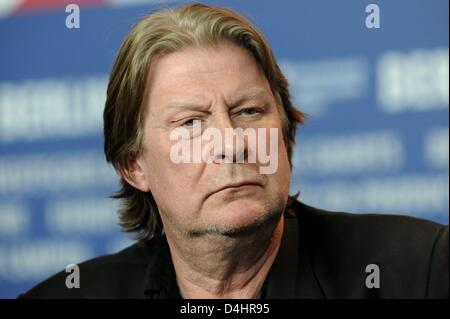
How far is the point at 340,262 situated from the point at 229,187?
364mm

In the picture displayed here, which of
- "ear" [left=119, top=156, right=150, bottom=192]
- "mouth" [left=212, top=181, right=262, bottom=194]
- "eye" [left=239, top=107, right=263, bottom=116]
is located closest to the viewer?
"mouth" [left=212, top=181, right=262, bottom=194]

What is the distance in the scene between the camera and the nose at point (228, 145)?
1.73 m

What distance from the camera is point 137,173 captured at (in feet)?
6.71

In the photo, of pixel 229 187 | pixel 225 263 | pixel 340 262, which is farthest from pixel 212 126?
pixel 340 262

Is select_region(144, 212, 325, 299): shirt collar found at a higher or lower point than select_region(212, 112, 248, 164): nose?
lower

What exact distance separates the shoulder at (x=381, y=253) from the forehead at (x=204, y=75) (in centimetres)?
39

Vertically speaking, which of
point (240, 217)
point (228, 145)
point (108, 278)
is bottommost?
point (108, 278)

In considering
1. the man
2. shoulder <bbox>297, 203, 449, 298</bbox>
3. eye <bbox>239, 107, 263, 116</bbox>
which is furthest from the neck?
eye <bbox>239, 107, 263, 116</bbox>

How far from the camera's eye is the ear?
202cm

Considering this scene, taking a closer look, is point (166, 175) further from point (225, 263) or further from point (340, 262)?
point (340, 262)

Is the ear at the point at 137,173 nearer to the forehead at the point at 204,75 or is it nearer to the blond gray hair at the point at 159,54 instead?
the blond gray hair at the point at 159,54

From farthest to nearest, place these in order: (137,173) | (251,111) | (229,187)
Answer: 1. (137,173)
2. (251,111)
3. (229,187)

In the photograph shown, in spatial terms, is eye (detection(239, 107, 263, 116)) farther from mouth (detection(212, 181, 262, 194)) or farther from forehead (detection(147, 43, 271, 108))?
mouth (detection(212, 181, 262, 194))

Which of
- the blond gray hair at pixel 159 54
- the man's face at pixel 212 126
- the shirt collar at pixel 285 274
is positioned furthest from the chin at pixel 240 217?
the blond gray hair at pixel 159 54
